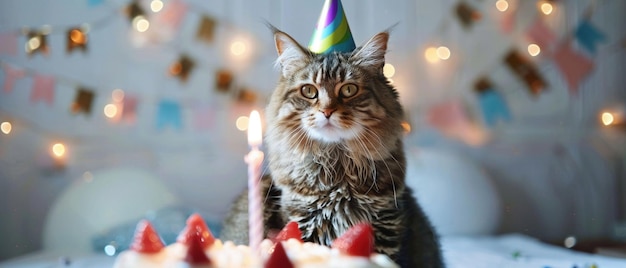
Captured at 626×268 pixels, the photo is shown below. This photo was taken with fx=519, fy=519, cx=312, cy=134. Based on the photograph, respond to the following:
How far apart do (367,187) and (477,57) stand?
4.77 ft

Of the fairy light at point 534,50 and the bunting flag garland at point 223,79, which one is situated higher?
the fairy light at point 534,50

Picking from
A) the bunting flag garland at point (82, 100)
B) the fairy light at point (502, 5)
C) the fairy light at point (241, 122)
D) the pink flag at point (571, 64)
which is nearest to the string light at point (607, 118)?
the pink flag at point (571, 64)

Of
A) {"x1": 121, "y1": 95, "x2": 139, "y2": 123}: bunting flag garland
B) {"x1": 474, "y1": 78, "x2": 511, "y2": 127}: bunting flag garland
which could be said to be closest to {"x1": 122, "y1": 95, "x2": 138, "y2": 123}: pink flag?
{"x1": 121, "y1": 95, "x2": 139, "y2": 123}: bunting flag garland

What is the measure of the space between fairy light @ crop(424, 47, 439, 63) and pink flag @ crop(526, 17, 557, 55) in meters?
0.44

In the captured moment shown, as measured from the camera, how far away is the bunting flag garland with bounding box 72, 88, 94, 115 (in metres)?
2.05

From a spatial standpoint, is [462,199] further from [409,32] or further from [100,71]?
[100,71]

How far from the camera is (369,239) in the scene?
74 cm

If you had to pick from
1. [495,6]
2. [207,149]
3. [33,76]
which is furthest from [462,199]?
[33,76]

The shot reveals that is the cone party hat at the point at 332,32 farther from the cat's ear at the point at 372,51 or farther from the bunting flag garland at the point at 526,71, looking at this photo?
the bunting flag garland at the point at 526,71

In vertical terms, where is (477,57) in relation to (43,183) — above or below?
above

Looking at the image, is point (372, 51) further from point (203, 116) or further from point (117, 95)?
point (117, 95)

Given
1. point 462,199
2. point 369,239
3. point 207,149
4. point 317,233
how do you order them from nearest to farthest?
1. point 369,239
2. point 317,233
3. point 462,199
4. point 207,149

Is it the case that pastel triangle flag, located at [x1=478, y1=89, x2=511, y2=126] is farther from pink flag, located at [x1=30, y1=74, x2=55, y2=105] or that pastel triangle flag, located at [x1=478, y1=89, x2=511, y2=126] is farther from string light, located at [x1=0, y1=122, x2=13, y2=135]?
string light, located at [x1=0, y1=122, x2=13, y2=135]

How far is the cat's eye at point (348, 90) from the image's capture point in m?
1.01
